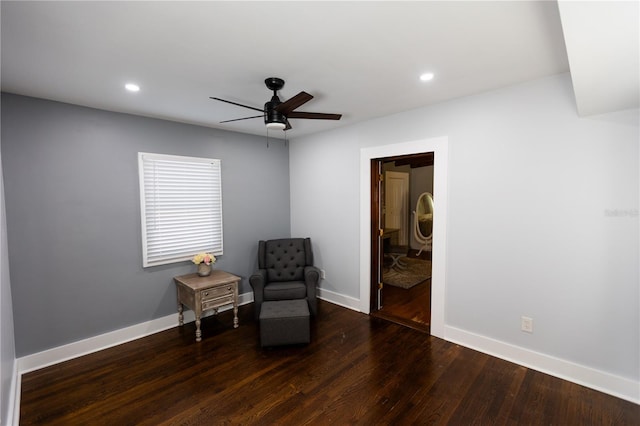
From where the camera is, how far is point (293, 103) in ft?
7.32

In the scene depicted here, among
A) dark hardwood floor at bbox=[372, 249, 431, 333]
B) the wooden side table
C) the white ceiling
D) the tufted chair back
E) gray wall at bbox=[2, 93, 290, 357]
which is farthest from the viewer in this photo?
the tufted chair back

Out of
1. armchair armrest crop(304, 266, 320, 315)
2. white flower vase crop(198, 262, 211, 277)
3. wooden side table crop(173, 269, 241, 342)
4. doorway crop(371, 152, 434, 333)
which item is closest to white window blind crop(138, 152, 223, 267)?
white flower vase crop(198, 262, 211, 277)

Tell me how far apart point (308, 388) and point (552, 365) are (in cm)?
210

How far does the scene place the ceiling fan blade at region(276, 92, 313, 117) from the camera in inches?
82.8

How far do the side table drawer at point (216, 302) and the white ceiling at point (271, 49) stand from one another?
216cm

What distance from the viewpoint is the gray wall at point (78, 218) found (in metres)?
2.62

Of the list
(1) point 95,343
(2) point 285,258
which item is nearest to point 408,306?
(2) point 285,258

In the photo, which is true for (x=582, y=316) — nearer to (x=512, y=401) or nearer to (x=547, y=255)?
(x=547, y=255)

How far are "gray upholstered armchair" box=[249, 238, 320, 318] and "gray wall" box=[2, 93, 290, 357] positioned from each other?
0.94 m

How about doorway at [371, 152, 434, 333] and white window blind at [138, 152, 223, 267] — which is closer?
white window blind at [138, 152, 223, 267]

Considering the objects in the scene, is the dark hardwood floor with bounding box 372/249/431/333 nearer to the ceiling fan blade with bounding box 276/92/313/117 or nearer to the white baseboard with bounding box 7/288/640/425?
the white baseboard with bounding box 7/288/640/425

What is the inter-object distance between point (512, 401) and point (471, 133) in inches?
90.9

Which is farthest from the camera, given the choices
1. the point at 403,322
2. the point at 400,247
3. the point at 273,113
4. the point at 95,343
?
the point at 400,247

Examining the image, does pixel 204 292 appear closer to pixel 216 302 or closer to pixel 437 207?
pixel 216 302
